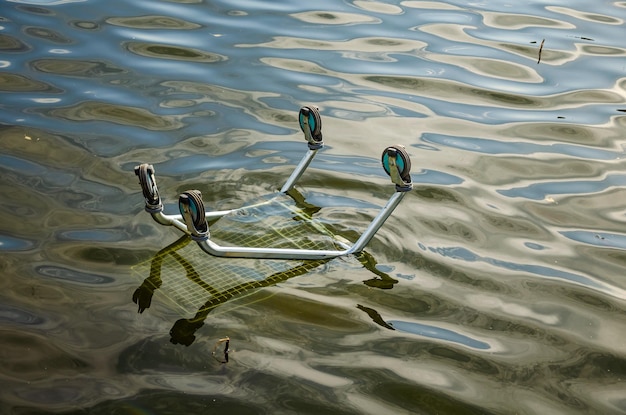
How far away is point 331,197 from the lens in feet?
15.3

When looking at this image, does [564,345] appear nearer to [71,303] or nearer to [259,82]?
[71,303]

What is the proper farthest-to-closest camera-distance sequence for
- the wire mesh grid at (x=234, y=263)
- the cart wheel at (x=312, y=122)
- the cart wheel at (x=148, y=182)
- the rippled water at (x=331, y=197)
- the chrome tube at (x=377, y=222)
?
the cart wheel at (x=312, y=122) → the chrome tube at (x=377, y=222) → the wire mesh grid at (x=234, y=263) → the cart wheel at (x=148, y=182) → the rippled water at (x=331, y=197)

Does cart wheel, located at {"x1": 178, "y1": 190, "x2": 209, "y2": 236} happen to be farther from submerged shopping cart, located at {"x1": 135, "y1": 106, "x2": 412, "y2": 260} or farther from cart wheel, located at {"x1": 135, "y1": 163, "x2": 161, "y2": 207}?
cart wheel, located at {"x1": 135, "y1": 163, "x2": 161, "y2": 207}

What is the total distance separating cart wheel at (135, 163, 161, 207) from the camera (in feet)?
12.2

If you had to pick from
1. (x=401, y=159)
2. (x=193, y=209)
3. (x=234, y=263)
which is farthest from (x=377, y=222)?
(x=193, y=209)

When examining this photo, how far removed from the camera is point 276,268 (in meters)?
4.08

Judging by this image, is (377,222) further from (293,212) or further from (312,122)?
(312,122)

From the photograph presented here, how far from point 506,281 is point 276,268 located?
1020 millimetres

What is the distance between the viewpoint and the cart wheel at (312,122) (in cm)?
451

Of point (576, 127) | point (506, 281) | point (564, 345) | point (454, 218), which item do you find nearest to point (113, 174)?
point (454, 218)

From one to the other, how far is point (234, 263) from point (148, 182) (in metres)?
0.58

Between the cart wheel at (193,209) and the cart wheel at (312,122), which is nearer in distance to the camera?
the cart wheel at (193,209)

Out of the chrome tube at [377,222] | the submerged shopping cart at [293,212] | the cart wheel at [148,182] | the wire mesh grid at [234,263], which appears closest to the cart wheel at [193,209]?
the submerged shopping cart at [293,212]

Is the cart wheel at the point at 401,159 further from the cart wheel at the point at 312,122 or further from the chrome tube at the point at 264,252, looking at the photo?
the cart wheel at the point at 312,122
